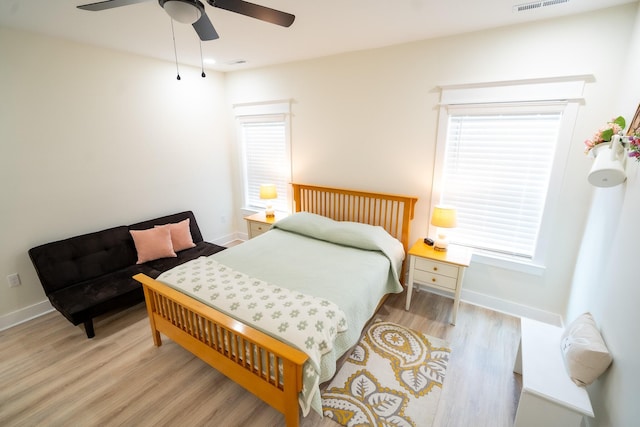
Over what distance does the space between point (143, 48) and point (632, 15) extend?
4.06m

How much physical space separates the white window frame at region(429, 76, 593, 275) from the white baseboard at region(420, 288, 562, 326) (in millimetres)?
364

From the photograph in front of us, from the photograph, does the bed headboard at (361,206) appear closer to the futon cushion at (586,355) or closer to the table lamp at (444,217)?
the table lamp at (444,217)

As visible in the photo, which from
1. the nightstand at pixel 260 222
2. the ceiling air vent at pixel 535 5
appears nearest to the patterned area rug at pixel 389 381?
→ the nightstand at pixel 260 222

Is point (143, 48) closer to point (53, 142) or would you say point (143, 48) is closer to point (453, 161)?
point (53, 142)

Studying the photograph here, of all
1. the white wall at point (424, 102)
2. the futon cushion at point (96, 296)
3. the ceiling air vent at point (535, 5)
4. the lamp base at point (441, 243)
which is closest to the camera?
the ceiling air vent at point (535, 5)

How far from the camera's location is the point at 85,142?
111 inches

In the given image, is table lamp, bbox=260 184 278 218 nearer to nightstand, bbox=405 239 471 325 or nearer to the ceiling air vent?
nightstand, bbox=405 239 471 325

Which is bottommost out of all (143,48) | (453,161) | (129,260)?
(129,260)

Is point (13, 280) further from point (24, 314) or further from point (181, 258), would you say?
point (181, 258)

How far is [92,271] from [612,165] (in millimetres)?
4094

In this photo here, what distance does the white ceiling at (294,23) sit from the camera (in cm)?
190

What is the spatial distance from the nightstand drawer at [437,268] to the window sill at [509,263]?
44 cm

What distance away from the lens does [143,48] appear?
2.85 m

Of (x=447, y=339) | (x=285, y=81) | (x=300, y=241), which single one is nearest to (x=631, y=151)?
(x=447, y=339)
